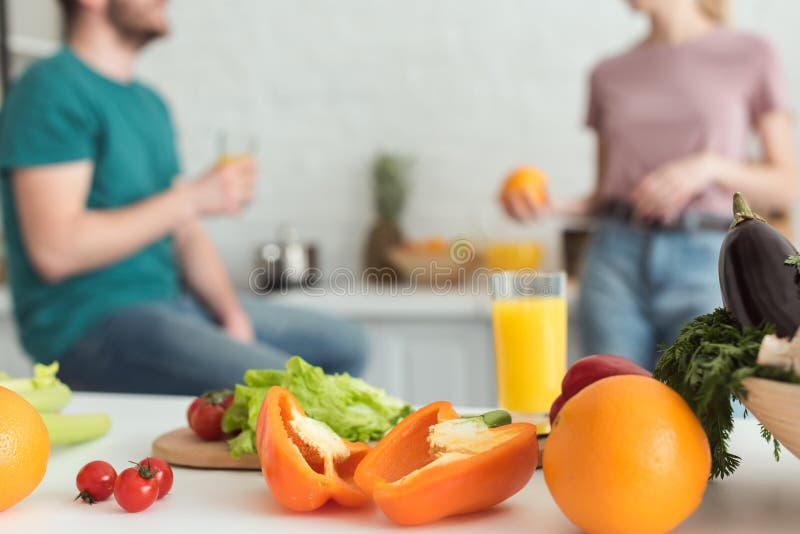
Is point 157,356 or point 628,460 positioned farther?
point 157,356

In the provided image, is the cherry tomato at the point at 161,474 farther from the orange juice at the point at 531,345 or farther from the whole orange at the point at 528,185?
the whole orange at the point at 528,185

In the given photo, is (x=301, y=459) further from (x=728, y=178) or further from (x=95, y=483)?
(x=728, y=178)

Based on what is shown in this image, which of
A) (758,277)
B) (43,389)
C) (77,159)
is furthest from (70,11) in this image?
(758,277)

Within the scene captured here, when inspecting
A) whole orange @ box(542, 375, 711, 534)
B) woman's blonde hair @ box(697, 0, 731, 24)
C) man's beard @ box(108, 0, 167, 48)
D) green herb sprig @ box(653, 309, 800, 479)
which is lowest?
whole orange @ box(542, 375, 711, 534)

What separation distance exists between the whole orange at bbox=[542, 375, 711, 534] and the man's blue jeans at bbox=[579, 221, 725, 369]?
1.55 meters

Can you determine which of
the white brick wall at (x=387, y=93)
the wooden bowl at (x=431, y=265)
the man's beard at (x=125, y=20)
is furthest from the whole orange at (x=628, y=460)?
the white brick wall at (x=387, y=93)

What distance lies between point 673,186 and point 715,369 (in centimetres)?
158

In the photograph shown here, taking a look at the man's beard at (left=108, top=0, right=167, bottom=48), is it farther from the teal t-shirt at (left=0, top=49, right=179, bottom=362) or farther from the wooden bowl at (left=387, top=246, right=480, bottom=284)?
the wooden bowl at (left=387, top=246, right=480, bottom=284)

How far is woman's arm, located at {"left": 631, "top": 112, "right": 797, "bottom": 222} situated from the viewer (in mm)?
2051

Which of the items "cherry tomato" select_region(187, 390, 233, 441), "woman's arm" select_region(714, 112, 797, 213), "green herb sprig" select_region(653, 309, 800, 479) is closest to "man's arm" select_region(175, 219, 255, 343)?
"cherry tomato" select_region(187, 390, 233, 441)

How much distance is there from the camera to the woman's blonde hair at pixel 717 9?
260 cm

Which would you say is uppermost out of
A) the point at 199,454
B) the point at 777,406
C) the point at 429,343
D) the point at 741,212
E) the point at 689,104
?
the point at 689,104

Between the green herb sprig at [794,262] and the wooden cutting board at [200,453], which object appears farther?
the wooden cutting board at [200,453]

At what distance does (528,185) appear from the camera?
2365 millimetres
